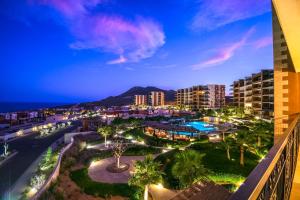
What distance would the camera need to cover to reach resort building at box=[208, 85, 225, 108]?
83875 millimetres

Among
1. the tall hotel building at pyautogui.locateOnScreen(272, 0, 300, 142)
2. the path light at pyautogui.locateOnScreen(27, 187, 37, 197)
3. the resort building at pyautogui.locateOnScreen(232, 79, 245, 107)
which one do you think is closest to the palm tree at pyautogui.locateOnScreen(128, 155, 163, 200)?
the tall hotel building at pyautogui.locateOnScreen(272, 0, 300, 142)

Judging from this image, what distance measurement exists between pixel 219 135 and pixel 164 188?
60.8 ft

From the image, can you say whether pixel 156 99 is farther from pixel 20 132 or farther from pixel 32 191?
pixel 32 191

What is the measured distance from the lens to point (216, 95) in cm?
8525

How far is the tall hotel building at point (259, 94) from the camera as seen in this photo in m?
42.8

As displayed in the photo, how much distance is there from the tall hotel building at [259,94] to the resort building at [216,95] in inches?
883

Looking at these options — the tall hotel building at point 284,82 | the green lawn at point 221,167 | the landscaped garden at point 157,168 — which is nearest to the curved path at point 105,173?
the landscaped garden at point 157,168

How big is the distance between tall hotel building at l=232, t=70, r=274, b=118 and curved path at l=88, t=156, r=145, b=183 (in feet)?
108

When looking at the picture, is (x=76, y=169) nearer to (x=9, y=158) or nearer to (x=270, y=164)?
(x=9, y=158)

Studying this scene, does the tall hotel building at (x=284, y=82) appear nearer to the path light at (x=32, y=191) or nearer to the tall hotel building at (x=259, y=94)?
the path light at (x=32, y=191)

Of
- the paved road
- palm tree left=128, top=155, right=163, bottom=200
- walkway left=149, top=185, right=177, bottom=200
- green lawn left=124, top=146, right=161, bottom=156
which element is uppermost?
palm tree left=128, top=155, right=163, bottom=200

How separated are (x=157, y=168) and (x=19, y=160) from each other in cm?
2120

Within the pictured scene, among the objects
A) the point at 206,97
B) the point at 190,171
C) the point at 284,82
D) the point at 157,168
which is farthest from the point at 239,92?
the point at 284,82

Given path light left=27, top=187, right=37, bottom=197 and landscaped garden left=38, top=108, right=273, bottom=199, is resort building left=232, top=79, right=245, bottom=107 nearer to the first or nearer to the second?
landscaped garden left=38, top=108, right=273, bottom=199
